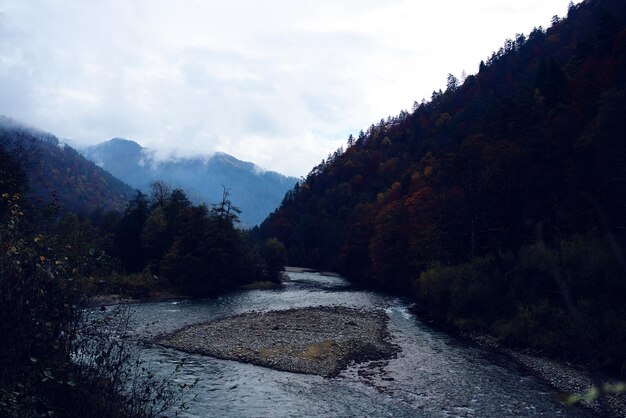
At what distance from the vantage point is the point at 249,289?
65.4 m

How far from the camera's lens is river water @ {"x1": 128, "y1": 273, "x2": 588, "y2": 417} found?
1805cm

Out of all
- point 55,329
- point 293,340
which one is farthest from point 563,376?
point 55,329

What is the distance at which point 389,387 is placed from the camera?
2112 cm

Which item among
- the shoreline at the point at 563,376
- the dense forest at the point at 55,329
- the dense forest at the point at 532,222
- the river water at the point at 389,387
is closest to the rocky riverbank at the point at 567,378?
the shoreline at the point at 563,376

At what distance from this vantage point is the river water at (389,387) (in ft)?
59.2

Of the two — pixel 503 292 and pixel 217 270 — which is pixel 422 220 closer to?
pixel 503 292

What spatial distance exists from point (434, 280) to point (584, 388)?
67.0 ft

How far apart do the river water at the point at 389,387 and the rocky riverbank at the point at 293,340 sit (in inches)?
43.8

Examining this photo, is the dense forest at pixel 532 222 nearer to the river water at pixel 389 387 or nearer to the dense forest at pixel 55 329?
the river water at pixel 389 387

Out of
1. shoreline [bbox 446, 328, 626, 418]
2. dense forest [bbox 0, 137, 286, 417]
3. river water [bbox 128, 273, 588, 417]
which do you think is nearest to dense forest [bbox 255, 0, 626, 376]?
shoreline [bbox 446, 328, 626, 418]

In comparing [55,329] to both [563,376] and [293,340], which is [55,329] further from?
[563,376]

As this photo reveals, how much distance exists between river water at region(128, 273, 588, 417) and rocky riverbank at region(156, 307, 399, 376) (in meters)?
1.11

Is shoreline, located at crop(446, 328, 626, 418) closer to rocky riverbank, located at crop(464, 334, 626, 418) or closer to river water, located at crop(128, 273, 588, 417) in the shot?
rocky riverbank, located at crop(464, 334, 626, 418)

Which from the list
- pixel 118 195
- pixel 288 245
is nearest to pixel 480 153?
pixel 288 245
